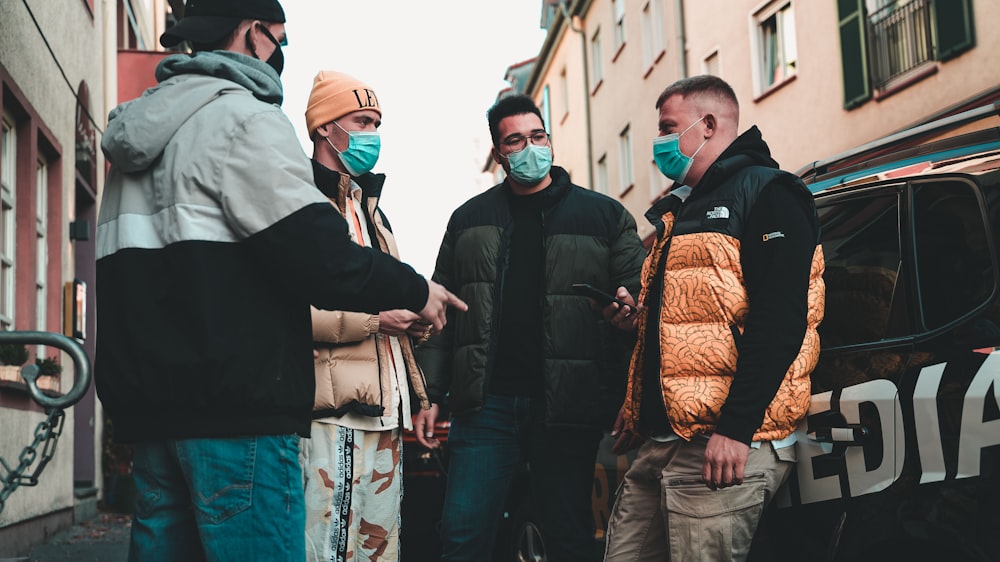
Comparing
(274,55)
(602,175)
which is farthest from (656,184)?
(274,55)

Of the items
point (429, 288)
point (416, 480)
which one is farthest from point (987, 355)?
point (416, 480)

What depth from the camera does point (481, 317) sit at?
449 centimetres

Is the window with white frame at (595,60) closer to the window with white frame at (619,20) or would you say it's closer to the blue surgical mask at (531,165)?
the window with white frame at (619,20)

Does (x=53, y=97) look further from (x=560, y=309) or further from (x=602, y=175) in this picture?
(x=602, y=175)

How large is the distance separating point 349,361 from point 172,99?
132 centimetres

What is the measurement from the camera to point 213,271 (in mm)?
2523

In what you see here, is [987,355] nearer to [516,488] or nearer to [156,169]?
[156,169]

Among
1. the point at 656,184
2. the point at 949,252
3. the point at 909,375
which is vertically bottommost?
the point at 909,375

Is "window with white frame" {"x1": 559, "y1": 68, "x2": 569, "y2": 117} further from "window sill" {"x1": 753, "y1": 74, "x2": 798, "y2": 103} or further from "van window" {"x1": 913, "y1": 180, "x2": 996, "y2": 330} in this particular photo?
"van window" {"x1": 913, "y1": 180, "x2": 996, "y2": 330}

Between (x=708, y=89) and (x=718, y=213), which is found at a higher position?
(x=708, y=89)

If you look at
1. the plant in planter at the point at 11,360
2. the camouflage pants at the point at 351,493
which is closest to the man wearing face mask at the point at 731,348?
the camouflage pants at the point at 351,493

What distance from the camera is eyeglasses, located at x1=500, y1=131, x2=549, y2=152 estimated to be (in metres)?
4.79

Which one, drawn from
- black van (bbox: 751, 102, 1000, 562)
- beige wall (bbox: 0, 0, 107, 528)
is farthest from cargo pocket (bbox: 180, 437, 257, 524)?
beige wall (bbox: 0, 0, 107, 528)

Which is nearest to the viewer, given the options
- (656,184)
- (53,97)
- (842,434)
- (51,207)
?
(842,434)
